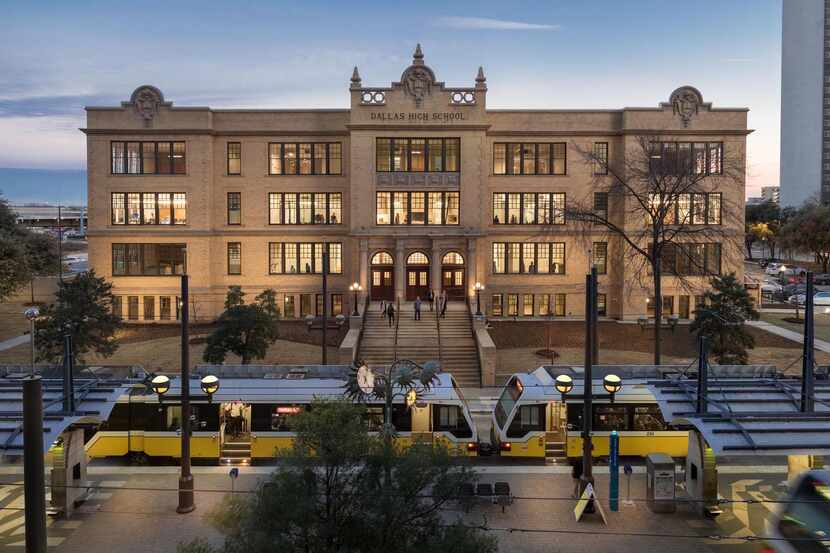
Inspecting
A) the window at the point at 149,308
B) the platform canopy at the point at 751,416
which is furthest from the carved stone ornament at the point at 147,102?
the platform canopy at the point at 751,416

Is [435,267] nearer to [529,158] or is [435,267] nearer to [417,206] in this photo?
Result: [417,206]

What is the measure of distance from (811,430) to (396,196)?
3386 centimetres

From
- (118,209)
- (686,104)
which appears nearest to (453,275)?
(686,104)

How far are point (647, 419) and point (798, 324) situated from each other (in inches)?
1335

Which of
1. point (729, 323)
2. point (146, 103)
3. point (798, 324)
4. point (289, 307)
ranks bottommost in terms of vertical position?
point (798, 324)

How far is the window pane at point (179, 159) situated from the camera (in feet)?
157

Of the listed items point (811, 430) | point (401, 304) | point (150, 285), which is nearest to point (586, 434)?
point (811, 430)

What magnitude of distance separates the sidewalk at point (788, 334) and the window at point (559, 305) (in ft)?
42.7

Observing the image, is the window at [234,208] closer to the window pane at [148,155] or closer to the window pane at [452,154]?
the window pane at [148,155]

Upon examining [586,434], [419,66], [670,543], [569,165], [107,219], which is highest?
[419,66]

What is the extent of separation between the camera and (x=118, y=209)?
158ft

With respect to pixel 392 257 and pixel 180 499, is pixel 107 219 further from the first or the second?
pixel 180 499

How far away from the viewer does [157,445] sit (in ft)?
73.2

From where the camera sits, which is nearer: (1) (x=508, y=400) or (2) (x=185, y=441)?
(2) (x=185, y=441)
